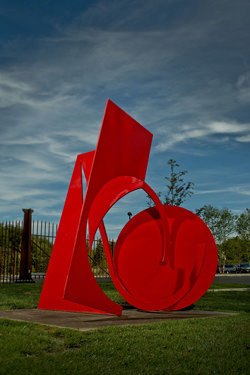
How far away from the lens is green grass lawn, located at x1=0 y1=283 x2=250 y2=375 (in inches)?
200

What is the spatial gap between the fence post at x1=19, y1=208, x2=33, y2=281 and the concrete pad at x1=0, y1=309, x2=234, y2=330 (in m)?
11.2

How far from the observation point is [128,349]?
5.94 m

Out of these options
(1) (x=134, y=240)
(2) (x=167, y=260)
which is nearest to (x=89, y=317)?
(1) (x=134, y=240)

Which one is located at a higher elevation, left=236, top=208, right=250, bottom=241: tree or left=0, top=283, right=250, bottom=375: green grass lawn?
left=236, top=208, right=250, bottom=241: tree

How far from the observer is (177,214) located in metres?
10.5

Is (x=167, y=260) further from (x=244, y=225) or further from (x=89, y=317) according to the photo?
(x=244, y=225)

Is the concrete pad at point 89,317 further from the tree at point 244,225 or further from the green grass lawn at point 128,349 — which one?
the tree at point 244,225

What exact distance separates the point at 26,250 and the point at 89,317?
1274 centimetres

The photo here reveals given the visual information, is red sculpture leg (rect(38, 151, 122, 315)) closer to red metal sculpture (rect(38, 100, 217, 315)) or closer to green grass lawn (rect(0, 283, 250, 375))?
red metal sculpture (rect(38, 100, 217, 315))

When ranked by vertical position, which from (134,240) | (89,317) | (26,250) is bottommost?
(89,317)

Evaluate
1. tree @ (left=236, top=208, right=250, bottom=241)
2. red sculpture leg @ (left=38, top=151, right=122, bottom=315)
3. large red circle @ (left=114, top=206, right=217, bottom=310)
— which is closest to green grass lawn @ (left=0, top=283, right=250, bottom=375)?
red sculpture leg @ (left=38, top=151, right=122, bottom=315)

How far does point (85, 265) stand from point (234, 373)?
3845 mm

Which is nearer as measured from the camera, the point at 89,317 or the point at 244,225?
the point at 89,317

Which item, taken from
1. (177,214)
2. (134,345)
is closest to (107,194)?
(177,214)
